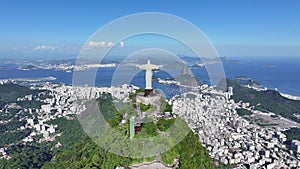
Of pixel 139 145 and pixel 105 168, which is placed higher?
pixel 139 145

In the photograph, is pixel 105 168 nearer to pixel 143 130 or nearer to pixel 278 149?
pixel 143 130

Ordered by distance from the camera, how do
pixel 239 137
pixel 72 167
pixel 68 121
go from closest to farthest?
pixel 72 167, pixel 239 137, pixel 68 121

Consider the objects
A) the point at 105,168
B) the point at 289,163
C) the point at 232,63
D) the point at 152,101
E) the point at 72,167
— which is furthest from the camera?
the point at 232,63

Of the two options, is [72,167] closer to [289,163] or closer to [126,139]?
[126,139]

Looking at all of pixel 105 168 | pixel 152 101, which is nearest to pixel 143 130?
pixel 105 168

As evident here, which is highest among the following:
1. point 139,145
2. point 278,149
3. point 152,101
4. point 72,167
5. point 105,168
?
point 152,101

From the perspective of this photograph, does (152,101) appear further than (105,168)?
Yes

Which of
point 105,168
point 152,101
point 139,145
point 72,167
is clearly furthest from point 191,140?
point 72,167

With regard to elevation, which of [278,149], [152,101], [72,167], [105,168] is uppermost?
[152,101]

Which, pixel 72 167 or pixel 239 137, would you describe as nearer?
pixel 72 167
